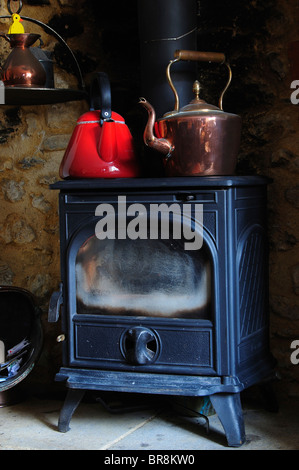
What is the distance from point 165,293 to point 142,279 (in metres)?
0.09

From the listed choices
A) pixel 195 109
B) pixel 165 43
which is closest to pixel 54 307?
pixel 195 109

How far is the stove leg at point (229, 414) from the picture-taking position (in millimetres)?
1888

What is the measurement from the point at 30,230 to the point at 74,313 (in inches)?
24.0

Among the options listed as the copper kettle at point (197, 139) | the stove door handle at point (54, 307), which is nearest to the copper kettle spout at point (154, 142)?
the copper kettle at point (197, 139)

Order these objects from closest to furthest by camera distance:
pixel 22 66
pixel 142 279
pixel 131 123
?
1. pixel 142 279
2. pixel 22 66
3. pixel 131 123

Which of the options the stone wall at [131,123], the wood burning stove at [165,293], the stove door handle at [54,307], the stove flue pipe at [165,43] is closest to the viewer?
the wood burning stove at [165,293]

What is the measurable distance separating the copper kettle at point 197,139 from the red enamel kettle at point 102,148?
0.13 meters

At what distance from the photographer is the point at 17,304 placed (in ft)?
8.17

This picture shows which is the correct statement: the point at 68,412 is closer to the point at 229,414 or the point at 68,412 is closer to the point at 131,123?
the point at 229,414

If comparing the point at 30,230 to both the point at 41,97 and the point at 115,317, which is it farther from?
the point at 115,317

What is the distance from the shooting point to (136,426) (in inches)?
82.6

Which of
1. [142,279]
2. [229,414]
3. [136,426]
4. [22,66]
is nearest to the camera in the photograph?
[229,414]

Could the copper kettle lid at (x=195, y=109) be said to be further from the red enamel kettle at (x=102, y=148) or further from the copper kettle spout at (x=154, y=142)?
the red enamel kettle at (x=102, y=148)
